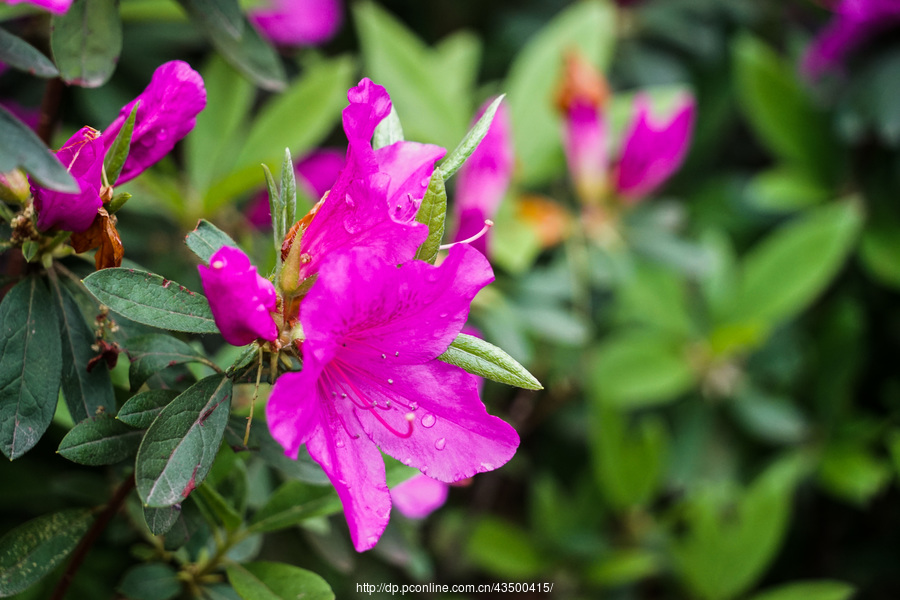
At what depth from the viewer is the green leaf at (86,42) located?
76cm

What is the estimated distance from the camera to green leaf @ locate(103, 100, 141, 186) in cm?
64

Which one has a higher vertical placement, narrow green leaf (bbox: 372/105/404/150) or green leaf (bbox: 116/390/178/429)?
narrow green leaf (bbox: 372/105/404/150)

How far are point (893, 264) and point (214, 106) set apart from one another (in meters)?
1.57

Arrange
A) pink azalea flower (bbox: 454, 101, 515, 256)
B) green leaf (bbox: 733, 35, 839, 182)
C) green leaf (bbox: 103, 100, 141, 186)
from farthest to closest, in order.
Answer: green leaf (bbox: 733, 35, 839, 182) → pink azalea flower (bbox: 454, 101, 515, 256) → green leaf (bbox: 103, 100, 141, 186)

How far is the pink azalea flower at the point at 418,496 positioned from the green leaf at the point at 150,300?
0.40 m

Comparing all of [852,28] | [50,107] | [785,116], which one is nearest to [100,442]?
[50,107]

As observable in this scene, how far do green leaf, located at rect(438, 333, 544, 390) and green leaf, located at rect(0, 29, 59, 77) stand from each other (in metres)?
0.43

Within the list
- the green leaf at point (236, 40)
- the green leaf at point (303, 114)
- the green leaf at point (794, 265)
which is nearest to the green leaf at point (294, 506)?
the green leaf at point (236, 40)

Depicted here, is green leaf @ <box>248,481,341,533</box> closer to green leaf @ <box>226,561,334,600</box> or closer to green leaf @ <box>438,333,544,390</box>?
green leaf @ <box>226,561,334,600</box>

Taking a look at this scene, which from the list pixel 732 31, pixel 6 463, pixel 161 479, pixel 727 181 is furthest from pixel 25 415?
pixel 732 31

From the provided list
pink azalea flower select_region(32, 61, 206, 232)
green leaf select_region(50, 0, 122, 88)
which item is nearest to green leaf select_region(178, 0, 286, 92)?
green leaf select_region(50, 0, 122, 88)

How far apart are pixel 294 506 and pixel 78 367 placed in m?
0.27

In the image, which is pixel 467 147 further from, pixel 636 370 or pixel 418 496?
pixel 636 370

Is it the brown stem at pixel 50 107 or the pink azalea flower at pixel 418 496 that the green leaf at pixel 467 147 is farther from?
the brown stem at pixel 50 107
